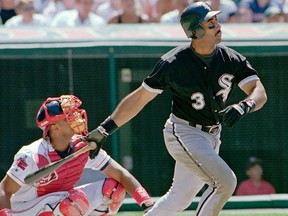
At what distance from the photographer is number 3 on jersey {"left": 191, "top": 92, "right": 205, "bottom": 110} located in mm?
6008

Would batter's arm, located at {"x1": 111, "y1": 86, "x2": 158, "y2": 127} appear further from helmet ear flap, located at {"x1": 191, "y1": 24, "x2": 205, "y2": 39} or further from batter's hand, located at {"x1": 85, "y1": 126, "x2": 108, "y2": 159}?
helmet ear flap, located at {"x1": 191, "y1": 24, "x2": 205, "y2": 39}

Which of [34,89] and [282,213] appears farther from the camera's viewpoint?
[34,89]

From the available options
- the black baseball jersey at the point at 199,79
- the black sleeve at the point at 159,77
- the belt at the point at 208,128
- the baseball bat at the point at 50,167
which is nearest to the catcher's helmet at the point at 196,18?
the black baseball jersey at the point at 199,79

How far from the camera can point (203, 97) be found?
6023mm

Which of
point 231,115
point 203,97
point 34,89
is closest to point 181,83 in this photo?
point 203,97

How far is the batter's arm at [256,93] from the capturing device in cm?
582

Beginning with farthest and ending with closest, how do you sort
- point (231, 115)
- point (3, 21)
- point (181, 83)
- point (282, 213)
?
point (3, 21) → point (282, 213) → point (181, 83) → point (231, 115)

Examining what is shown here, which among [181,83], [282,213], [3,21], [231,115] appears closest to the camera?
[231,115]

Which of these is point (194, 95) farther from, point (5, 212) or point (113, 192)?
point (5, 212)

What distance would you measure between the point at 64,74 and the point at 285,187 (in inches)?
101

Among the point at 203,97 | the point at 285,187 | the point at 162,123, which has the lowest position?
the point at 285,187

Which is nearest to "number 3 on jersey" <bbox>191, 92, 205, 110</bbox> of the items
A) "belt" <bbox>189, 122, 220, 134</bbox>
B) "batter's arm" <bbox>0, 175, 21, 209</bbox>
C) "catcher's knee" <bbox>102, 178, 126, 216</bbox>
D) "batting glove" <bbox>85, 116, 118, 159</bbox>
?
"belt" <bbox>189, 122, 220, 134</bbox>

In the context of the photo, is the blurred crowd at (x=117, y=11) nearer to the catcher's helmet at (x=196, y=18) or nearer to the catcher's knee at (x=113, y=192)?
the catcher's helmet at (x=196, y=18)

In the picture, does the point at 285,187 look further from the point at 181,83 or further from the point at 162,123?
the point at 181,83
